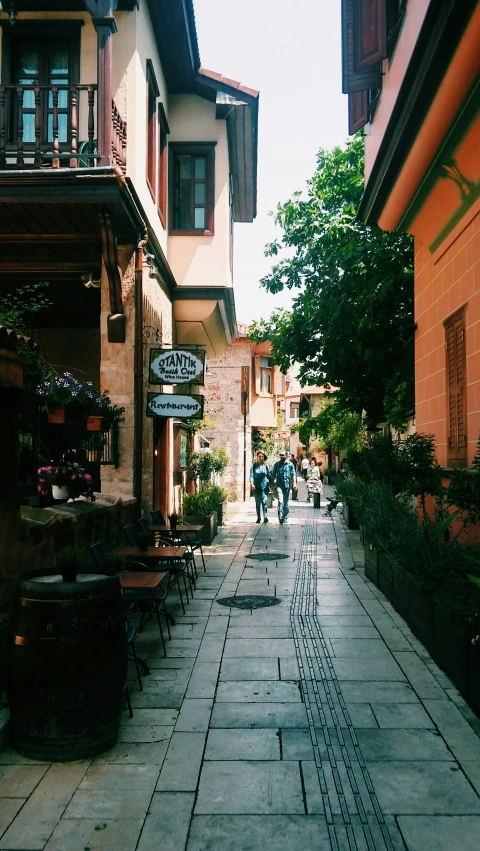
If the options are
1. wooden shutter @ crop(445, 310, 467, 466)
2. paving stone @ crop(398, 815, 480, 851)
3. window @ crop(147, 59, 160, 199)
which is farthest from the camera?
window @ crop(147, 59, 160, 199)

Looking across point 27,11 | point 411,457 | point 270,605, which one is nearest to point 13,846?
point 270,605

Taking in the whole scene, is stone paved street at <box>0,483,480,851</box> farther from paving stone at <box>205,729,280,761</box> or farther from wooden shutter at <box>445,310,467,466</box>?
wooden shutter at <box>445,310,467,466</box>

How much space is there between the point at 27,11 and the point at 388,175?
5608 millimetres

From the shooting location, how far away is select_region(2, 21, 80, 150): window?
33.1 ft

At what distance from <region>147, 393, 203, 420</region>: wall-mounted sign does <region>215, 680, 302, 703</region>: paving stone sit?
593 centimetres

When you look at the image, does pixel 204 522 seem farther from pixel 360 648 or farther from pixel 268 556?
pixel 360 648

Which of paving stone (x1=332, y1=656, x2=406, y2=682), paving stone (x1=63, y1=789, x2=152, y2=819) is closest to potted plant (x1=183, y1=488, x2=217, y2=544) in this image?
paving stone (x1=332, y1=656, x2=406, y2=682)

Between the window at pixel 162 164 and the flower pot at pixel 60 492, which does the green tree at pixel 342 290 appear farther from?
the flower pot at pixel 60 492

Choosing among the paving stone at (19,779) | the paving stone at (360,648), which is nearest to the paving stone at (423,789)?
the paving stone at (19,779)

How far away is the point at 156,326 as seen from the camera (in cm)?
1195

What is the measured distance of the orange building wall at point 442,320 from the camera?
24.6 ft

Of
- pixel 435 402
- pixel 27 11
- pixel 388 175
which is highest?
pixel 27 11

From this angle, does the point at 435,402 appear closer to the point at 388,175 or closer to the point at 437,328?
the point at 437,328

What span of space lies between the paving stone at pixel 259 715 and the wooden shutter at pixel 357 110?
8445 millimetres
